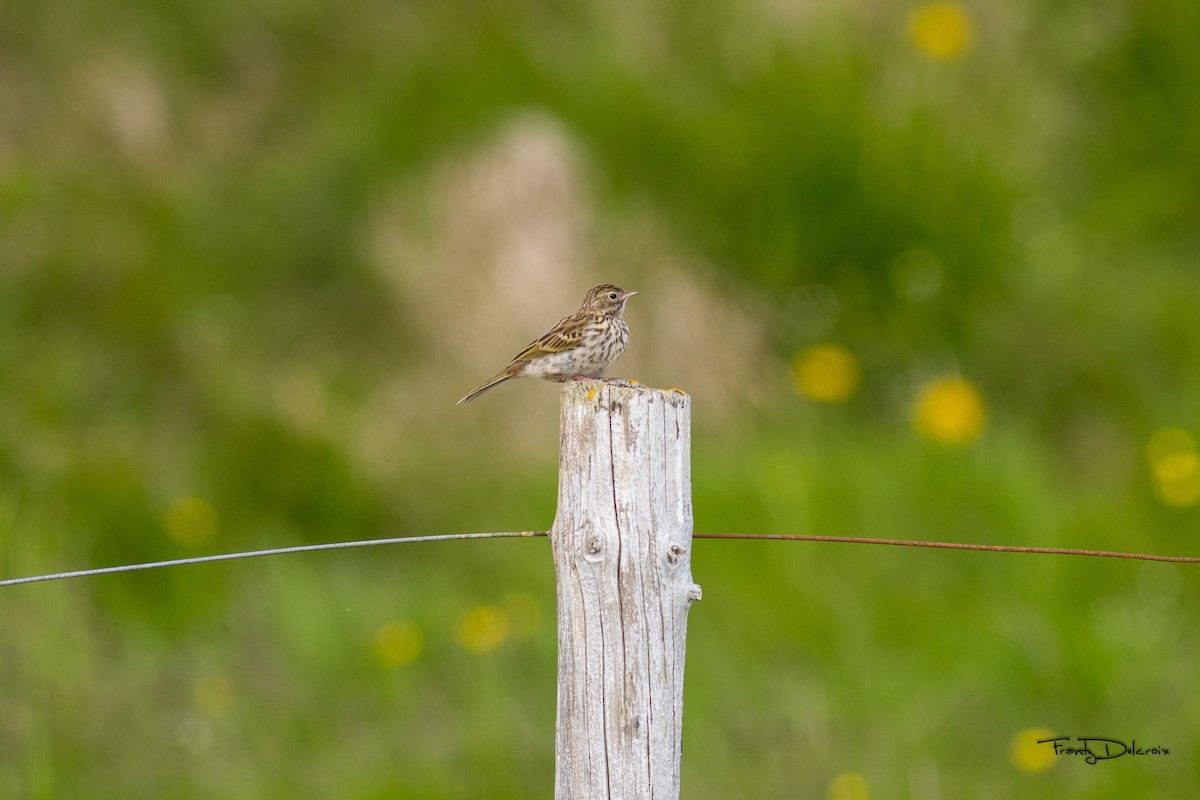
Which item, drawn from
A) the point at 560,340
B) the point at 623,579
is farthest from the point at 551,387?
the point at 623,579

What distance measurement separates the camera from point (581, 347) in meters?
5.35

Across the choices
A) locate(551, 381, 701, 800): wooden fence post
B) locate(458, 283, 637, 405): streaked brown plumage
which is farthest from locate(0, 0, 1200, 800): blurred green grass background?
locate(551, 381, 701, 800): wooden fence post

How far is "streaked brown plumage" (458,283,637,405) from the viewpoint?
535 centimetres

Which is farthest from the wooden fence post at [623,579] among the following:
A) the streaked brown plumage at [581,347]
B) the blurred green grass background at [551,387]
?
the blurred green grass background at [551,387]

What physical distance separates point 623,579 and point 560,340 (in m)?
→ 1.68

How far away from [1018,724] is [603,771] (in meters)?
3.86

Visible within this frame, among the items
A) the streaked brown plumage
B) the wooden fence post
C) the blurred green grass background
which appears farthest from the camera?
the blurred green grass background

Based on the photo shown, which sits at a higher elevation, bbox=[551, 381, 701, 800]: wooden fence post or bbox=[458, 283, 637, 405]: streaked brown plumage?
bbox=[458, 283, 637, 405]: streaked brown plumage

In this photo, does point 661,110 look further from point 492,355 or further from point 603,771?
point 603,771

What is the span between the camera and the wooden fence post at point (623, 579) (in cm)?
381

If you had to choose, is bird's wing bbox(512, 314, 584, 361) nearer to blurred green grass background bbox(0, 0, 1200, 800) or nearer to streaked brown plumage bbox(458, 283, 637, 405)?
streaked brown plumage bbox(458, 283, 637, 405)

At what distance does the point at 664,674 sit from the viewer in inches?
153

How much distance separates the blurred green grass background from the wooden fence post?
9.15 ft

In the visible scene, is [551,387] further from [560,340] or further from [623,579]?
[623,579]
